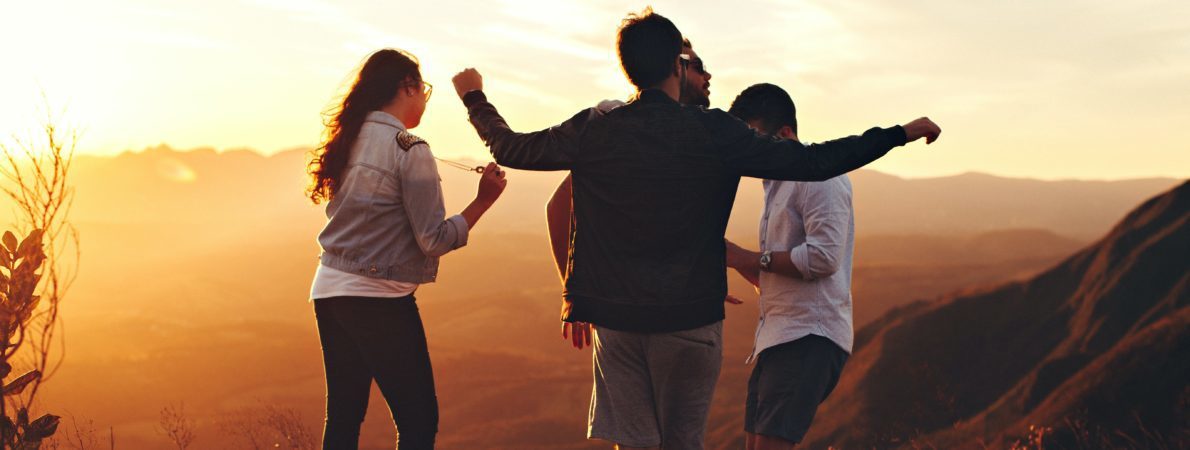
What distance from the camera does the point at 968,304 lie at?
57.6 feet

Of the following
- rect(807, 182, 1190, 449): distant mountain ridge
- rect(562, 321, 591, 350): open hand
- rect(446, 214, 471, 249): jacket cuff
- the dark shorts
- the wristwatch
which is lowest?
rect(807, 182, 1190, 449): distant mountain ridge

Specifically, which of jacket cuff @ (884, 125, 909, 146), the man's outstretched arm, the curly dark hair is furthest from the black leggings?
jacket cuff @ (884, 125, 909, 146)

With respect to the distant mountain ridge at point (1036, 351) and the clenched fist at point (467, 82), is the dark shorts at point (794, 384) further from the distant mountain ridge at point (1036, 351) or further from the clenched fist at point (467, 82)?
the distant mountain ridge at point (1036, 351)

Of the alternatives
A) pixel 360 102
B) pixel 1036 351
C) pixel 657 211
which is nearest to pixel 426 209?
pixel 360 102

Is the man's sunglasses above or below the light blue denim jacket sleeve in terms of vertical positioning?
above

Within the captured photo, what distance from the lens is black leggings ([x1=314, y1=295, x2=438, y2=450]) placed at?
10.8ft

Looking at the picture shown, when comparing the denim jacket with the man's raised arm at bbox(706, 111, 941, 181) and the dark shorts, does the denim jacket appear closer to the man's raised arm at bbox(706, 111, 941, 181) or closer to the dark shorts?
the man's raised arm at bbox(706, 111, 941, 181)

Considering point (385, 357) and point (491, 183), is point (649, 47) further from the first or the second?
point (385, 357)

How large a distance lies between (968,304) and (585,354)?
52.6ft

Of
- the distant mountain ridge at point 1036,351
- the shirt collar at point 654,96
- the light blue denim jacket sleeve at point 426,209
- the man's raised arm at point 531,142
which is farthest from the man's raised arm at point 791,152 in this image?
the distant mountain ridge at point 1036,351

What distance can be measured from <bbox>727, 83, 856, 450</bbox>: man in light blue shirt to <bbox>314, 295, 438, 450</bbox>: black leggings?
1103 millimetres

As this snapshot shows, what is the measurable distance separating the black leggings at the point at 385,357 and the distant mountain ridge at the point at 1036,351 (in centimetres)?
909

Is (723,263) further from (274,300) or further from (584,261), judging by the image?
(274,300)

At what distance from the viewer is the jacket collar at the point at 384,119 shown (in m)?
3.38
